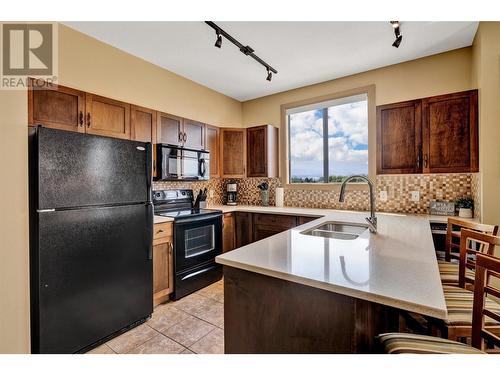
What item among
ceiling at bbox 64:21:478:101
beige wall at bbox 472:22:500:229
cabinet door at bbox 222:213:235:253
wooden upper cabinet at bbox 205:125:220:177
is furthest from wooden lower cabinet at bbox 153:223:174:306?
beige wall at bbox 472:22:500:229

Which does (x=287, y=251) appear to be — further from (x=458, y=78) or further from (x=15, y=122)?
(x=458, y=78)

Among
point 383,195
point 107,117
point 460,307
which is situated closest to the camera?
point 460,307

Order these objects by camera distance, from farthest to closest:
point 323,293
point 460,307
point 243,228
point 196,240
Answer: point 243,228, point 196,240, point 460,307, point 323,293

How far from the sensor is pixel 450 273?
5.57 feet

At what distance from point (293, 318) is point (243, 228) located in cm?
244

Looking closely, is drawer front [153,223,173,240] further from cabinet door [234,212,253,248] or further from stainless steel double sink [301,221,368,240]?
stainless steel double sink [301,221,368,240]

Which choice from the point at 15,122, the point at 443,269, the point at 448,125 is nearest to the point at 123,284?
the point at 15,122

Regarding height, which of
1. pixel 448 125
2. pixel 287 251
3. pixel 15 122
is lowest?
pixel 287 251

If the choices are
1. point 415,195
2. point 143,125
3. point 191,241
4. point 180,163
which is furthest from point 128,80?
point 415,195

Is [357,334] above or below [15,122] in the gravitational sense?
below

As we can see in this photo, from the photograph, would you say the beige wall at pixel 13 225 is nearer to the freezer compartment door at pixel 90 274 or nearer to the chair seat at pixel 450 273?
the freezer compartment door at pixel 90 274

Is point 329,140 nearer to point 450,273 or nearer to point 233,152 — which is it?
point 233,152

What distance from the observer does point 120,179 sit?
2045 mm
